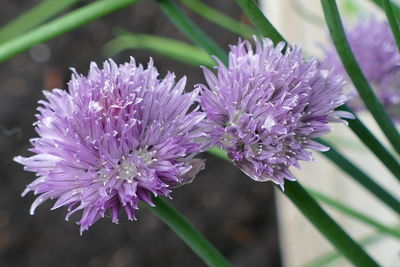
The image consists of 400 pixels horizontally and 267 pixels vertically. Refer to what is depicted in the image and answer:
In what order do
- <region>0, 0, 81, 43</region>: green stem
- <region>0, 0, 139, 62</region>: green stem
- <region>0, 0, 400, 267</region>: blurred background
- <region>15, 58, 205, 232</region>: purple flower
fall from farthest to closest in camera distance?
<region>0, 0, 400, 267</region>: blurred background → <region>0, 0, 81, 43</region>: green stem → <region>0, 0, 139, 62</region>: green stem → <region>15, 58, 205, 232</region>: purple flower

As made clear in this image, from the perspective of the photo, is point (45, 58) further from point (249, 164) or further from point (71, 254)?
point (249, 164)

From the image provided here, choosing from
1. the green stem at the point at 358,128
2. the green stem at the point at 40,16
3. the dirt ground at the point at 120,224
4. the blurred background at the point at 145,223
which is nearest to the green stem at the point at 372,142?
the green stem at the point at 358,128

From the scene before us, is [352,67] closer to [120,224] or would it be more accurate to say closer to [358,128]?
[358,128]

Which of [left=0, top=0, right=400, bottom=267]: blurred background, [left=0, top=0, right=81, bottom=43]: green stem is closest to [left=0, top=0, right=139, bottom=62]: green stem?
[left=0, top=0, right=81, bottom=43]: green stem

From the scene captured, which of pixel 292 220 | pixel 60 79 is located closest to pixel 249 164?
pixel 292 220

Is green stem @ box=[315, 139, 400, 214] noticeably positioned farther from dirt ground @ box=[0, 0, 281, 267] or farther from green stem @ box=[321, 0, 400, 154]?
dirt ground @ box=[0, 0, 281, 267]

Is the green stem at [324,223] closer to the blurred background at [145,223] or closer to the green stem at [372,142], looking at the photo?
the green stem at [372,142]

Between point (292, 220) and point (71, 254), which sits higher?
point (71, 254)

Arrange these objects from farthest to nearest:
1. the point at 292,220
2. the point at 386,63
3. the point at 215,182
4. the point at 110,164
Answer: the point at 215,182
the point at 292,220
the point at 386,63
the point at 110,164
